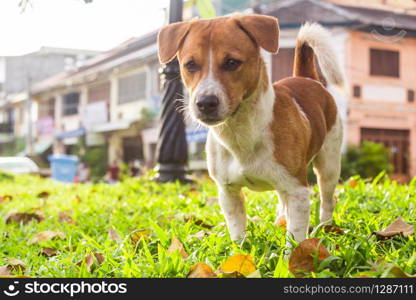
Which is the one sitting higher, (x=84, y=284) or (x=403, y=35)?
(x=403, y=35)

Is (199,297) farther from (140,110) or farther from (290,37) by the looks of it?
(140,110)

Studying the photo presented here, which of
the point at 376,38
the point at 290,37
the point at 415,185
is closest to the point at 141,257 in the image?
the point at 415,185

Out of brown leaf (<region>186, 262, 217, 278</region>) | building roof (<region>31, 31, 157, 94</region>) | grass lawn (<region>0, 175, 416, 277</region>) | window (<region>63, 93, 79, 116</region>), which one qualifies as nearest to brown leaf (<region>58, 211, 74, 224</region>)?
grass lawn (<region>0, 175, 416, 277</region>)

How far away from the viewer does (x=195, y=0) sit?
3.91m

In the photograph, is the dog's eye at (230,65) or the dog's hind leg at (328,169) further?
the dog's hind leg at (328,169)

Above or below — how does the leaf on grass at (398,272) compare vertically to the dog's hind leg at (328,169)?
below

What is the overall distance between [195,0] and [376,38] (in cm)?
1535

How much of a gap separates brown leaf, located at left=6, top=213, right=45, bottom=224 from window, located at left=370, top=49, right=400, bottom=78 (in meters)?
15.6

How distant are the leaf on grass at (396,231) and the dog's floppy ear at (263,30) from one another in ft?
3.55

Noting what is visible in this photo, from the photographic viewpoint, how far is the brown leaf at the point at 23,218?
14.3ft

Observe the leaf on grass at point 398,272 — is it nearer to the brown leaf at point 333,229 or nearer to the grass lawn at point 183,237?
the grass lawn at point 183,237

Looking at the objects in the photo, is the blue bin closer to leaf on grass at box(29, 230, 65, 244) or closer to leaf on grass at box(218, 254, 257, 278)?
leaf on grass at box(29, 230, 65, 244)

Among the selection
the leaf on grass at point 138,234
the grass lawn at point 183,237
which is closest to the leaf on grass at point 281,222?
the grass lawn at point 183,237

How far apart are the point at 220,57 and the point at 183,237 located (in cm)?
104
